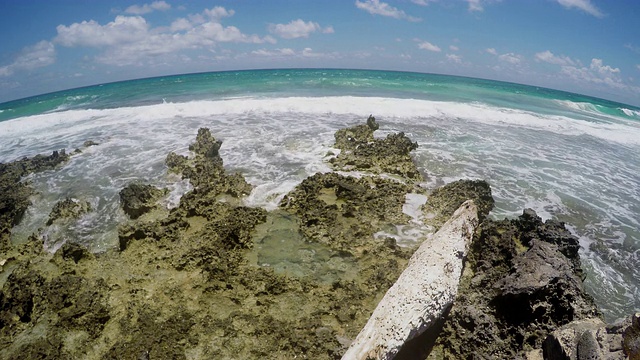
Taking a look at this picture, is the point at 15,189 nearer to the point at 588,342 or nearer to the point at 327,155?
the point at 327,155

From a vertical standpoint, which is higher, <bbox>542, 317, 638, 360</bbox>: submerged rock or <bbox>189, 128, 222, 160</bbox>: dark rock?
<bbox>189, 128, 222, 160</bbox>: dark rock

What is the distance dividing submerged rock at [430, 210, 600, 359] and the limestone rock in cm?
38

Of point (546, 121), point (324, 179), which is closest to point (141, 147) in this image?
point (324, 179)

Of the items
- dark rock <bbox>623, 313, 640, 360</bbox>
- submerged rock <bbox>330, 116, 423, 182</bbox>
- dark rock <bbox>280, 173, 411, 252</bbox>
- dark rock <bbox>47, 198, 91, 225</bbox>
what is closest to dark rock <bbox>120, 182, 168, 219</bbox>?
dark rock <bbox>47, 198, 91, 225</bbox>

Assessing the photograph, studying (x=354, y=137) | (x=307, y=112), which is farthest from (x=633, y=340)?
(x=307, y=112)

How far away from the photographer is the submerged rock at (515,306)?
11.7 feet

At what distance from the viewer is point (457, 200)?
6.95 m

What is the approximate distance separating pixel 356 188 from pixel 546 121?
1948 centimetres

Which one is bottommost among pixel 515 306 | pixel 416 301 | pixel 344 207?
pixel 515 306

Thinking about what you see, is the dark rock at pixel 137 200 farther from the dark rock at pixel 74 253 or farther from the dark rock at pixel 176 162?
the dark rock at pixel 176 162

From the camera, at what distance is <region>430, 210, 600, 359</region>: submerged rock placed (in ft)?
11.7

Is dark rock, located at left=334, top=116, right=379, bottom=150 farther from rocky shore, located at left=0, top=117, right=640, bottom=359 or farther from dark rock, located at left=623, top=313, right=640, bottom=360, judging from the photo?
dark rock, located at left=623, top=313, right=640, bottom=360

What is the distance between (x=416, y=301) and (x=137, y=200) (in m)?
6.42

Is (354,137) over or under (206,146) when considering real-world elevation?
over
